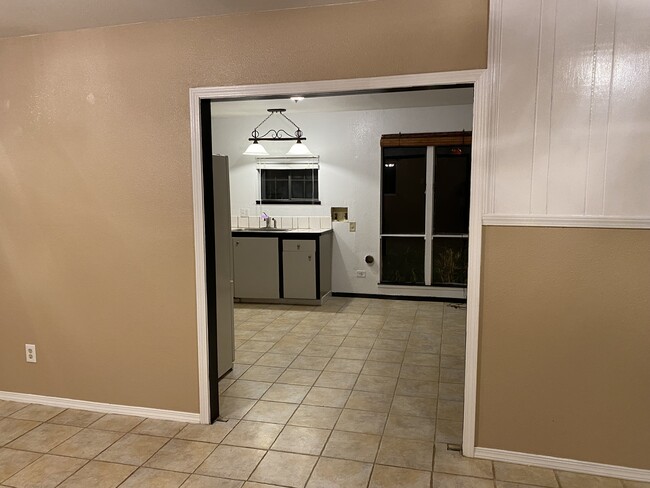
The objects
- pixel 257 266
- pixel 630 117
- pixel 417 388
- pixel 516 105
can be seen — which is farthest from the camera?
pixel 257 266

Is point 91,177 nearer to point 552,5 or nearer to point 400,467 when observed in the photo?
point 400,467

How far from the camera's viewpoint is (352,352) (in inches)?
168

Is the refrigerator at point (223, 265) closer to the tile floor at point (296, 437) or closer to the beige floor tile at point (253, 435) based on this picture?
the tile floor at point (296, 437)

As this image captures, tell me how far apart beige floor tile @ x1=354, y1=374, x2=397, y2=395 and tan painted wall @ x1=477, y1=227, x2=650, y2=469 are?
99cm

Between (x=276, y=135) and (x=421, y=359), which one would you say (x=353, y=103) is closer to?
(x=276, y=135)

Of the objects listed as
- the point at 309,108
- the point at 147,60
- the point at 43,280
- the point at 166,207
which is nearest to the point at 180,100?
the point at 147,60

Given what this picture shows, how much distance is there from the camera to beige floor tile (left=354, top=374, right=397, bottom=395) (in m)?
3.47

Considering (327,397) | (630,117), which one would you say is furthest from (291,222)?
(630,117)

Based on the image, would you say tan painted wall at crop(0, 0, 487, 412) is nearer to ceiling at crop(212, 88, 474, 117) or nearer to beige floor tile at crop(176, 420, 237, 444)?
beige floor tile at crop(176, 420, 237, 444)

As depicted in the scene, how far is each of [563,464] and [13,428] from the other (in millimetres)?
3167

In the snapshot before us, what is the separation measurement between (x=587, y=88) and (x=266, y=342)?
3.37 m

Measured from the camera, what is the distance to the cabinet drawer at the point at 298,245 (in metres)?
5.84

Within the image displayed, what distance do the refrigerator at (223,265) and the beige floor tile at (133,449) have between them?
34.1 inches

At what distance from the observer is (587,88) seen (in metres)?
2.26
